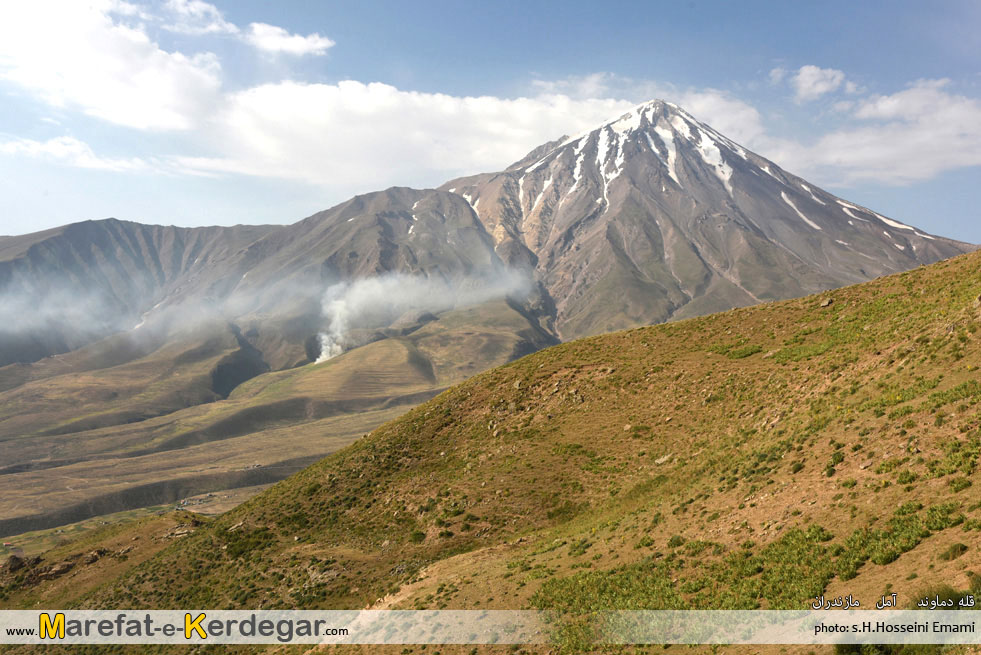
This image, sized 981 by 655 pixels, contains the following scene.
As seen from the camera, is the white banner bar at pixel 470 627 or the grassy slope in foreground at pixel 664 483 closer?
the white banner bar at pixel 470 627

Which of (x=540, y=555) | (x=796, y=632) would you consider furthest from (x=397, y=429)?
(x=796, y=632)

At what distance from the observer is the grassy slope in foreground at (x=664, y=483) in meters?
20.0

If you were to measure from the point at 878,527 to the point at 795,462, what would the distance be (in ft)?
25.0

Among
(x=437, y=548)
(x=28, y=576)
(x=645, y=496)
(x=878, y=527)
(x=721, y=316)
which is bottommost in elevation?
(x=28, y=576)

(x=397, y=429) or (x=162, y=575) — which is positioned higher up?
(x=397, y=429)

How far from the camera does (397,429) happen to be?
57.2m

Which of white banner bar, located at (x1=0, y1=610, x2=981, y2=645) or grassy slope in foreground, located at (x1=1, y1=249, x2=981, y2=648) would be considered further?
grassy slope in foreground, located at (x1=1, y1=249, x2=981, y2=648)

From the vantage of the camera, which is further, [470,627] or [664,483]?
[664,483]

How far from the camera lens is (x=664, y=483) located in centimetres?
3503

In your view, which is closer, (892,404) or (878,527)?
(878,527)

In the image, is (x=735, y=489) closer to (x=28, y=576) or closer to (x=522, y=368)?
(x=522, y=368)

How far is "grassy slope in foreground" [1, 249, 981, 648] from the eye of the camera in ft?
65.8

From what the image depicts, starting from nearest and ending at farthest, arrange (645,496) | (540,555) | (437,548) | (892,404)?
(892,404) → (540,555) → (645,496) → (437,548)

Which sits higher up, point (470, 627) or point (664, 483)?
point (664, 483)
